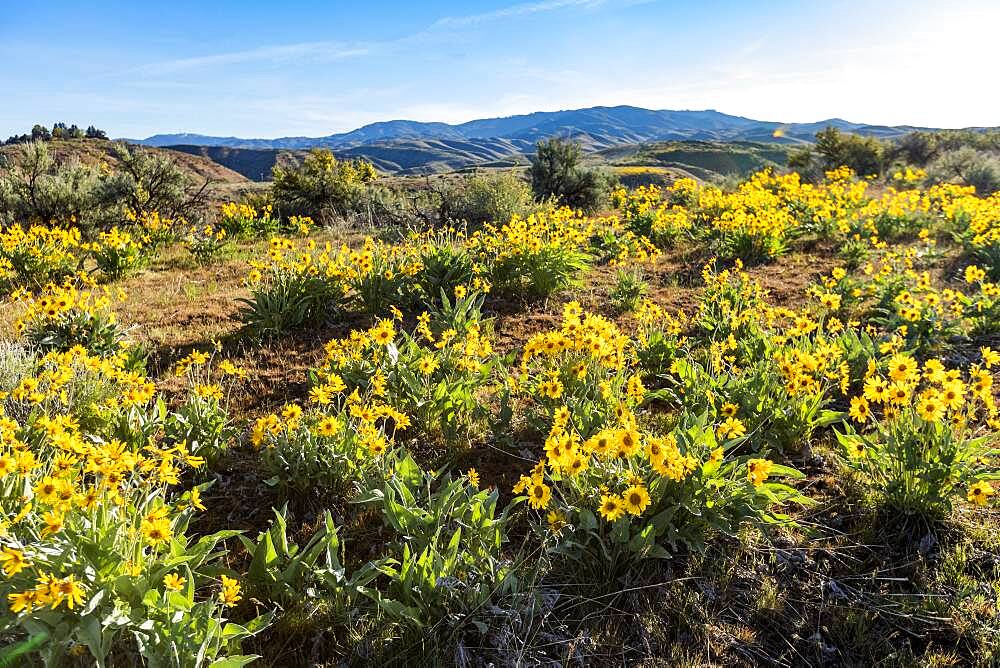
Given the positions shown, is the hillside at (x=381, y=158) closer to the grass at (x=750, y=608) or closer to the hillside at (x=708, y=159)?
A: the hillside at (x=708, y=159)

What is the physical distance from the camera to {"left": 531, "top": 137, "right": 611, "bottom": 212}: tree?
14.8m

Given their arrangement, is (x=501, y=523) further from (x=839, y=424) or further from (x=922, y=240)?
(x=922, y=240)

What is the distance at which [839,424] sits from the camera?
3.67 meters

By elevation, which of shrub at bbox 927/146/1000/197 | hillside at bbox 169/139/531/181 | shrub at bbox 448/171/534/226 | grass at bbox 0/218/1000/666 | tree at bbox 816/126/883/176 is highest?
hillside at bbox 169/139/531/181

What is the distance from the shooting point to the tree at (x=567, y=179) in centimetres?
1477

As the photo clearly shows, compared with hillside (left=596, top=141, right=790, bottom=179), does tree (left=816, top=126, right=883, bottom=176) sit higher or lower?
lower

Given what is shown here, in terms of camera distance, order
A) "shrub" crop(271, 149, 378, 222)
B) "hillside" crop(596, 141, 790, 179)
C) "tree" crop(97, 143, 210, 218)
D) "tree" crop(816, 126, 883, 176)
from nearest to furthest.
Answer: "tree" crop(97, 143, 210, 218)
"shrub" crop(271, 149, 378, 222)
"tree" crop(816, 126, 883, 176)
"hillside" crop(596, 141, 790, 179)

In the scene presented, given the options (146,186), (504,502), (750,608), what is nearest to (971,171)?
(750,608)

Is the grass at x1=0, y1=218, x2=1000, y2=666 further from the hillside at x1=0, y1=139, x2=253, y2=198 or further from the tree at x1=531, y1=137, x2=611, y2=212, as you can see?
the hillside at x1=0, y1=139, x2=253, y2=198

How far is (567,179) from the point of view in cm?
1487

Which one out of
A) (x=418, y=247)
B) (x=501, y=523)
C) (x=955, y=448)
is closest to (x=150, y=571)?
(x=501, y=523)

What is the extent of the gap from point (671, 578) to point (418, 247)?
16.3 ft

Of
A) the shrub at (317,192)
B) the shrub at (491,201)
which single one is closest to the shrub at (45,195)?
the shrub at (317,192)

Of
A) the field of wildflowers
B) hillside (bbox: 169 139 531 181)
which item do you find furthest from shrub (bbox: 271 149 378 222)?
hillside (bbox: 169 139 531 181)
